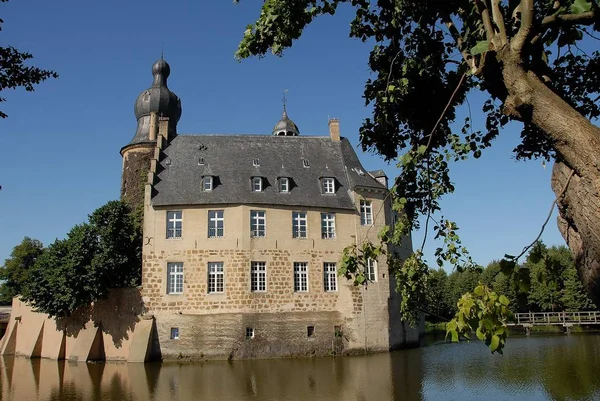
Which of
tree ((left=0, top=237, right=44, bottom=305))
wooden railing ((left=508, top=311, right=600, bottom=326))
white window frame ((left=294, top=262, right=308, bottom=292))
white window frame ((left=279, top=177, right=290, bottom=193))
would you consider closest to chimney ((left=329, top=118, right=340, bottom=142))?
white window frame ((left=279, top=177, right=290, bottom=193))

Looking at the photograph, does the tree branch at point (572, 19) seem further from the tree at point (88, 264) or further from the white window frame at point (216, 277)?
the tree at point (88, 264)

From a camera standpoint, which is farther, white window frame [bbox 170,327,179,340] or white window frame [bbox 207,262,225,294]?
white window frame [bbox 207,262,225,294]

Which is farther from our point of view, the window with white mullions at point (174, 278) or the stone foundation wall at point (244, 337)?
the window with white mullions at point (174, 278)

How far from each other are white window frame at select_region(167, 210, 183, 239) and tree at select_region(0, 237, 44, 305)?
Result: 127 feet

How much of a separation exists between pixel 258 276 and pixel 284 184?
5343 millimetres

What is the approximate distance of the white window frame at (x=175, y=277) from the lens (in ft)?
86.1

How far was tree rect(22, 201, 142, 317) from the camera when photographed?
83.7 feet

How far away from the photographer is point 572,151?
3.63 m

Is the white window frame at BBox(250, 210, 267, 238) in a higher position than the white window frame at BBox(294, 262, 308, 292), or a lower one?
higher

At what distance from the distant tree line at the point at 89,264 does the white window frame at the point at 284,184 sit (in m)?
8.47

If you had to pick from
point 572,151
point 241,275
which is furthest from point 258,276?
point 572,151

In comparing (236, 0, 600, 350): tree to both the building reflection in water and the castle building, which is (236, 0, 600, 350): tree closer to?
the building reflection in water

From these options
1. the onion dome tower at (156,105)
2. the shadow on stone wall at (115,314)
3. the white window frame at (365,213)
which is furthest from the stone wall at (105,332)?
the white window frame at (365,213)

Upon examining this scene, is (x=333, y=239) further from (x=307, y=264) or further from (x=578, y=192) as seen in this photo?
(x=578, y=192)
